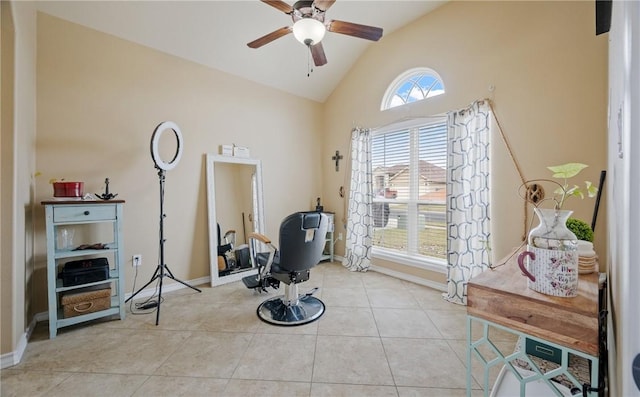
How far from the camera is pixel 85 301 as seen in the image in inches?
87.3

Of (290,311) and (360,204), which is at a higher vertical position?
(360,204)

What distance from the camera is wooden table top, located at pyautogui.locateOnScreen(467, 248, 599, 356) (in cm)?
87

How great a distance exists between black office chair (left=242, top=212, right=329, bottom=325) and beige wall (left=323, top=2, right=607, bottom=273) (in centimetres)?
186

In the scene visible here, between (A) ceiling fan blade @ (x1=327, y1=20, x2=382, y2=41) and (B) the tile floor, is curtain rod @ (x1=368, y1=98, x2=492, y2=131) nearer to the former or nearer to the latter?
(A) ceiling fan blade @ (x1=327, y1=20, x2=382, y2=41)

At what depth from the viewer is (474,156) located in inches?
104

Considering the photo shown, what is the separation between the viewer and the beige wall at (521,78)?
6.60 feet

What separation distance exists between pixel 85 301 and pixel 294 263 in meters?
1.87

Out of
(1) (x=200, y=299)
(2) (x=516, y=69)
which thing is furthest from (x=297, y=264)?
(2) (x=516, y=69)

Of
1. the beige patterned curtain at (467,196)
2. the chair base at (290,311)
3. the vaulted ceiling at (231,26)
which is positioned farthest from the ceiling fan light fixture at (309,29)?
the chair base at (290,311)

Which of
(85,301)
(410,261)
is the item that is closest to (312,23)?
(410,261)

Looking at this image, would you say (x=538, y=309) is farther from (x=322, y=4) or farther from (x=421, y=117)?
(x=421, y=117)

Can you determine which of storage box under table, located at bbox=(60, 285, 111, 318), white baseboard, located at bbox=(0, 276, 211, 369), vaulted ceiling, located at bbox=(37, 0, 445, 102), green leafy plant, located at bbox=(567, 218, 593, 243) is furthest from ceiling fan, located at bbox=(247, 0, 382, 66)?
white baseboard, located at bbox=(0, 276, 211, 369)

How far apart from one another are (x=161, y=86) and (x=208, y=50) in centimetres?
72

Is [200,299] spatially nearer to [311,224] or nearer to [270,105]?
[311,224]
